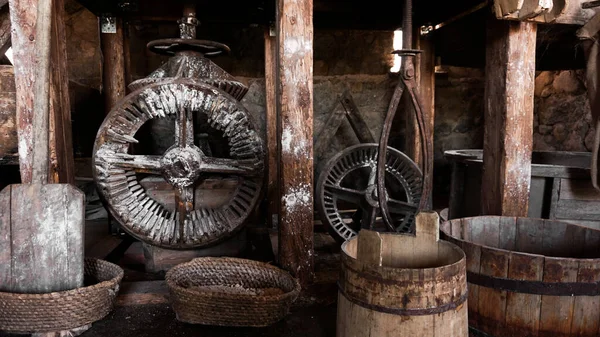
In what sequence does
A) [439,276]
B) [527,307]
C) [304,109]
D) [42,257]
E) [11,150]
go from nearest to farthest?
1. [439,276]
2. [527,307]
3. [42,257]
4. [304,109]
5. [11,150]

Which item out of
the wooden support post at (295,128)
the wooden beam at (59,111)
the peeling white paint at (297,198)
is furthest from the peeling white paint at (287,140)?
the wooden beam at (59,111)

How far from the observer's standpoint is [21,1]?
98.2 inches

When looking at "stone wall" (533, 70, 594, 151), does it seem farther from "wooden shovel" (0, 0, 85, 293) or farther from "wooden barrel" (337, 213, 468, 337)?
"wooden shovel" (0, 0, 85, 293)

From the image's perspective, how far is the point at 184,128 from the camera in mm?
3359

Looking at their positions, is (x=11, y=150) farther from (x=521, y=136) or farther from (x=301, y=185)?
(x=521, y=136)

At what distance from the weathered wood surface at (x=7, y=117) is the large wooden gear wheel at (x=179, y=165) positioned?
0.90m

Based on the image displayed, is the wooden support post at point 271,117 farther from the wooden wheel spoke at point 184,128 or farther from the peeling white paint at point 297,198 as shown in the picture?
the peeling white paint at point 297,198

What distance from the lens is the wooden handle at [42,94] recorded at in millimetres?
2350

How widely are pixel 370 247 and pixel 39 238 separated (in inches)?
69.8

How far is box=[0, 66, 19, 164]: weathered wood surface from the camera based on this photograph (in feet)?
11.5

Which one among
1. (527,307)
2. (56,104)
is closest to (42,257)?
(56,104)

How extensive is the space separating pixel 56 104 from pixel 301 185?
1656mm

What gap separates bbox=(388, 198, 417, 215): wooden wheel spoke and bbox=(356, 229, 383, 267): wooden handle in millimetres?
2610

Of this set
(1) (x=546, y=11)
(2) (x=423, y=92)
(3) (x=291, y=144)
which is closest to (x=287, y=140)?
(3) (x=291, y=144)
